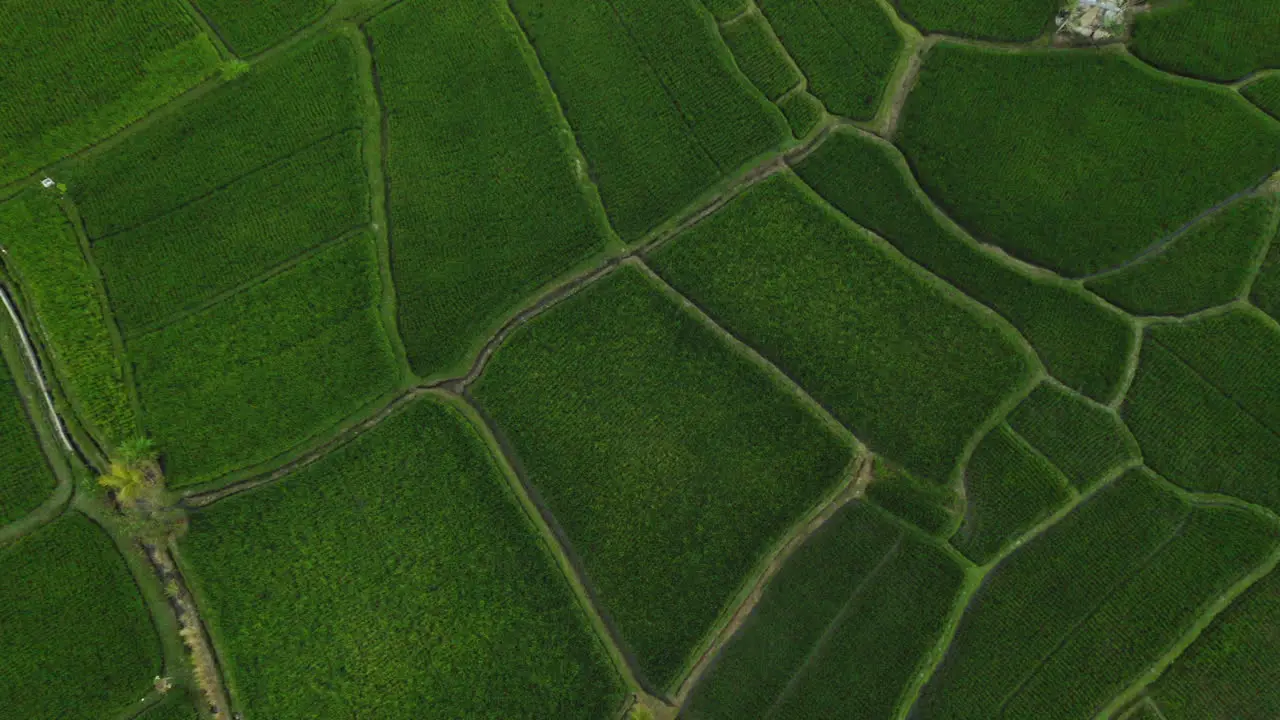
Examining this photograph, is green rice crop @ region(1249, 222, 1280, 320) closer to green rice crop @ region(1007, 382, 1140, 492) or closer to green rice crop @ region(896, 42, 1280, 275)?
green rice crop @ region(896, 42, 1280, 275)

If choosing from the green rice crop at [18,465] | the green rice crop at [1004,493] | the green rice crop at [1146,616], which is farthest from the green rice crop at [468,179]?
the green rice crop at [1146,616]

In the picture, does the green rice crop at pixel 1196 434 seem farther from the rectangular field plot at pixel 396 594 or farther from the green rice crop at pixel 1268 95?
the rectangular field plot at pixel 396 594

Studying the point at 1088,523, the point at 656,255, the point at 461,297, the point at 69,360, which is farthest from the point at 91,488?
the point at 1088,523

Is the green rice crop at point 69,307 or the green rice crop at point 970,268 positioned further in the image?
the green rice crop at point 970,268

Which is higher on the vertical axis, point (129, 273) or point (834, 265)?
point (129, 273)

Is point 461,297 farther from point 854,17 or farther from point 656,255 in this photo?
point 854,17

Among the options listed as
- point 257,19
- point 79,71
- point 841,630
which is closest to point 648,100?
point 257,19
